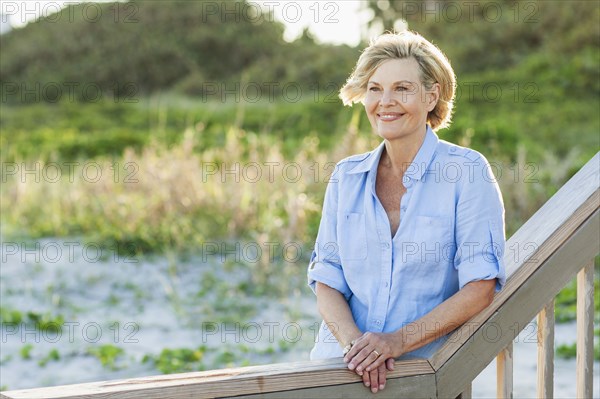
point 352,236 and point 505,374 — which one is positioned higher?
point 352,236

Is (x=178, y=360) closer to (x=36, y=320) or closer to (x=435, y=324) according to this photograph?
Result: (x=36, y=320)

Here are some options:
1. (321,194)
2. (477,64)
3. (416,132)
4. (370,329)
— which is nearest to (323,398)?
(370,329)

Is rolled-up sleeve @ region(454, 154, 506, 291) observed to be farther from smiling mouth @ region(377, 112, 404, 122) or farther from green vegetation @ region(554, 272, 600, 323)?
green vegetation @ region(554, 272, 600, 323)

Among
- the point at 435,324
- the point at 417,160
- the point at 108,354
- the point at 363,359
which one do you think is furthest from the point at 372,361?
the point at 108,354

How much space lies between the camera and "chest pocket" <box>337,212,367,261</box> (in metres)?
1.92

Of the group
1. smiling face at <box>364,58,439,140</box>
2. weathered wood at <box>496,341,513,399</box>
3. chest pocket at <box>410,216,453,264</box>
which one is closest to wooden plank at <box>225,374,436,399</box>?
weathered wood at <box>496,341,513,399</box>

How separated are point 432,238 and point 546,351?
318 mm

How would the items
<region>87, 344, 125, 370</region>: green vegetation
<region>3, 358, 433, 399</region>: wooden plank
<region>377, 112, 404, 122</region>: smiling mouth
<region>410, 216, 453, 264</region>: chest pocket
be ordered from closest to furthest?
<region>3, 358, 433, 399</region>: wooden plank
<region>410, 216, 453, 264</region>: chest pocket
<region>377, 112, 404, 122</region>: smiling mouth
<region>87, 344, 125, 370</region>: green vegetation

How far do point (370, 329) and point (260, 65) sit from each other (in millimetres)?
19059

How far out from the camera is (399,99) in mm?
1917

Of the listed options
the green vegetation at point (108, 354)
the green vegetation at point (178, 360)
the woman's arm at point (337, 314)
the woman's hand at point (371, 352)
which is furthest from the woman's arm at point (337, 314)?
the green vegetation at point (108, 354)

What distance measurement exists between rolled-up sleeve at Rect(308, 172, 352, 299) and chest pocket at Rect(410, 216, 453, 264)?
215mm

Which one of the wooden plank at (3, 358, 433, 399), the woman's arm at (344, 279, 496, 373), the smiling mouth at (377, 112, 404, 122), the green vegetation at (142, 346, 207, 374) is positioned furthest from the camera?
the green vegetation at (142, 346, 207, 374)

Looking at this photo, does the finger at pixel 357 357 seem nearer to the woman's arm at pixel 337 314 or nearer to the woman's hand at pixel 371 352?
the woman's hand at pixel 371 352
